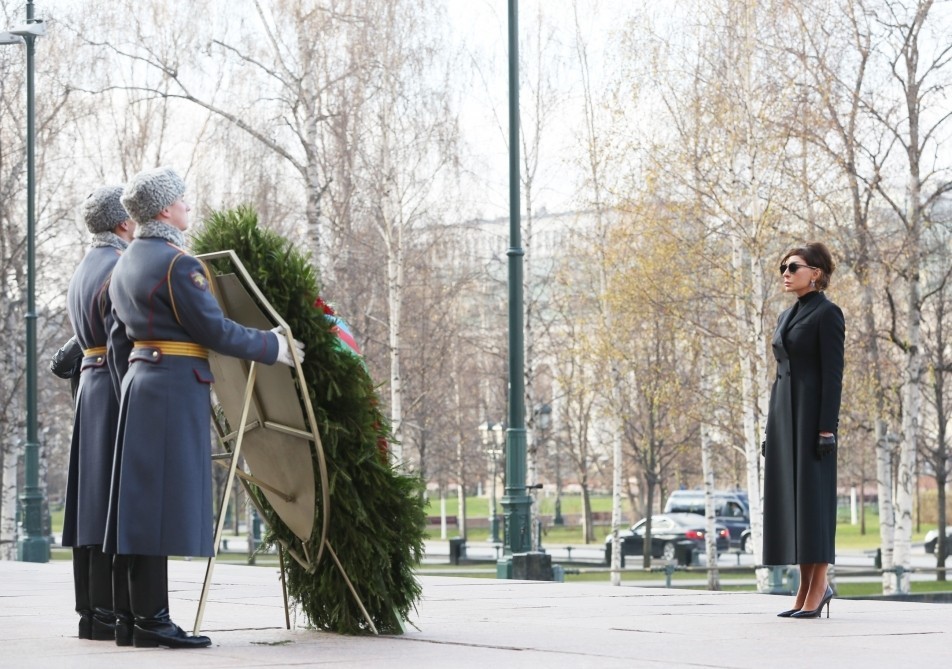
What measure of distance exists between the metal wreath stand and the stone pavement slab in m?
0.47

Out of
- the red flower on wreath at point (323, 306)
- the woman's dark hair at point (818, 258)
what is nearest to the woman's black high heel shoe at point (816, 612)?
the woman's dark hair at point (818, 258)

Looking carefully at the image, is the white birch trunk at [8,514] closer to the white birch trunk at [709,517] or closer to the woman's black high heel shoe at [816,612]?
the white birch trunk at [709,517]

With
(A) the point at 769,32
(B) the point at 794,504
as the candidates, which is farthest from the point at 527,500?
(A) the point at 769,32

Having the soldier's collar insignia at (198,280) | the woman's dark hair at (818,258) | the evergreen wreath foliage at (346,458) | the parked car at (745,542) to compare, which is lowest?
the parked car at (745,542)

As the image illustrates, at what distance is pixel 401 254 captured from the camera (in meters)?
31.8

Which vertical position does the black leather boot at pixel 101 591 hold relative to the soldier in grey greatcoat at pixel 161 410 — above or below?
below

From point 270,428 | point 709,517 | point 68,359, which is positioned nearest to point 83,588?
point 270,428

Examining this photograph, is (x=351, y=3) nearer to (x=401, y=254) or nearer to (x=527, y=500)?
(x=401, y=254)

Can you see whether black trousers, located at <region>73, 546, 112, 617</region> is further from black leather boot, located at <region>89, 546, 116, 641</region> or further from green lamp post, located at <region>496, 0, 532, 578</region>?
green lamp post, located at <region>496, 0, 532, 578</region>

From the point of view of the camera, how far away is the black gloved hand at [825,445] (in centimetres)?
767

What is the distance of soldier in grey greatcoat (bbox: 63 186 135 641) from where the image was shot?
6.45 m

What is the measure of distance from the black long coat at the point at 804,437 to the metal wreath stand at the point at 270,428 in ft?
7.77

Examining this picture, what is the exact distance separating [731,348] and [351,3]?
10.2 m

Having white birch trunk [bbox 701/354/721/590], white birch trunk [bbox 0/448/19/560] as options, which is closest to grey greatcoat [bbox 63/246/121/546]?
white birch trunk [bbox 701/354/721/590]
